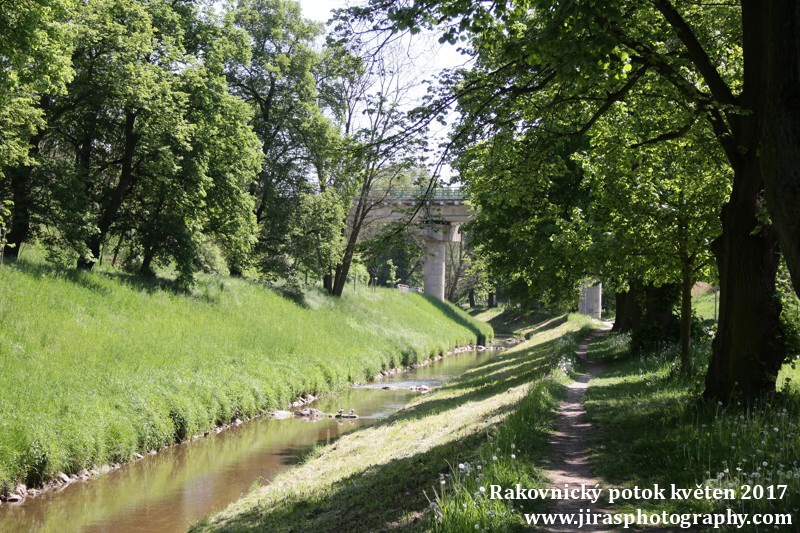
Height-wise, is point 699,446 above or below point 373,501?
above

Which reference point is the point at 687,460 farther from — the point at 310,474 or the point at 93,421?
the point at 93,421

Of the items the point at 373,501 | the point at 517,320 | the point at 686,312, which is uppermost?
the point at 686,312

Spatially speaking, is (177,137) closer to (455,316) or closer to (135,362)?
(135,362)

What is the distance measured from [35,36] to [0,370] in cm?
775

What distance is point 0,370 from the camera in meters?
15.9

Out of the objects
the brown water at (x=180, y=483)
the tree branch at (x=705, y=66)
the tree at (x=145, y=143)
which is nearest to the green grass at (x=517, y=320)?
the tree at (x=145, y=143)

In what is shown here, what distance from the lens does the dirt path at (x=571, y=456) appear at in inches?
272

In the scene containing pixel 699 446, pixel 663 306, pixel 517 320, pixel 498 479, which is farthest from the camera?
pixel 517 320

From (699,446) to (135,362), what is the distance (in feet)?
56.0

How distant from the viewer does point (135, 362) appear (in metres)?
20.5

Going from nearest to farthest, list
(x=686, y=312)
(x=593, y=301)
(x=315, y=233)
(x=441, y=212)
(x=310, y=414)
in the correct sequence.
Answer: (x=686, y=312) < (x=310, y=414) < (x=441, y=212) < (x=315, y=233) < (x=593, y=301)

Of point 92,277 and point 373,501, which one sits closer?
point 373,501

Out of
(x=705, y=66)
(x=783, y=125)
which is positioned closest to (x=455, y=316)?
(x=705, y=66)

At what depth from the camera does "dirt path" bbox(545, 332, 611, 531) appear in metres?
6.91
